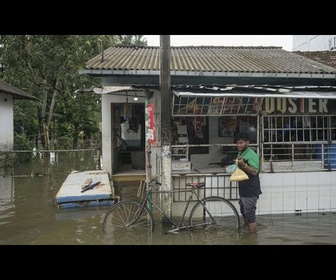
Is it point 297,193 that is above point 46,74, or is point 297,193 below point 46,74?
below

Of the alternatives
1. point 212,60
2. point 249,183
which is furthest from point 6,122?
point 249,183

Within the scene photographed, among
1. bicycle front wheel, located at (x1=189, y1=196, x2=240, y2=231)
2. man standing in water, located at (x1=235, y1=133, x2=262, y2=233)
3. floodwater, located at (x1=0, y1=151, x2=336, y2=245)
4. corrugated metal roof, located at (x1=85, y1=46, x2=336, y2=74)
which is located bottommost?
floodwater, located at (x1=0, y1=151, x2=336, y2=245)

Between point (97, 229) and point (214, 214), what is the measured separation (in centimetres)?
239

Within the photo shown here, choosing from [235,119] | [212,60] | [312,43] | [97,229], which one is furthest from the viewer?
[312,43]

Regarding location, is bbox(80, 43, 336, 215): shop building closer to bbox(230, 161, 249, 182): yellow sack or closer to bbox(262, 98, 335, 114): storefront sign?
bbox(262, 98, 335, 114): storefront sign

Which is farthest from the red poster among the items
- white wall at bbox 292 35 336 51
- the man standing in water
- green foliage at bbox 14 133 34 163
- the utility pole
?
white wall at bbox 292 35 336 51

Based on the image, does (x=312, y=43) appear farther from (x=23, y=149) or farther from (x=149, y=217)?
(x=149, y=217)

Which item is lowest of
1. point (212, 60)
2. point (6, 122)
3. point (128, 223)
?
point (128, 223)

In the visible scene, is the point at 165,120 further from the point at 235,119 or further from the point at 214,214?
the point at 235,119

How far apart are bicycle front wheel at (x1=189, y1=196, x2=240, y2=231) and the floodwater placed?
0.75ft

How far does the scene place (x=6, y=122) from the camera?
18.9 m

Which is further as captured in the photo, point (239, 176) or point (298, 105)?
point (298, 105)

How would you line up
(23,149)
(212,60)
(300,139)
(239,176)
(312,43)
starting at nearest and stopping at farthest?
(239,176) < (300,139) < (212,60) < (23,149) < (312,43)

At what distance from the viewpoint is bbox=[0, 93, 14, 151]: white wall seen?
18234 mm
